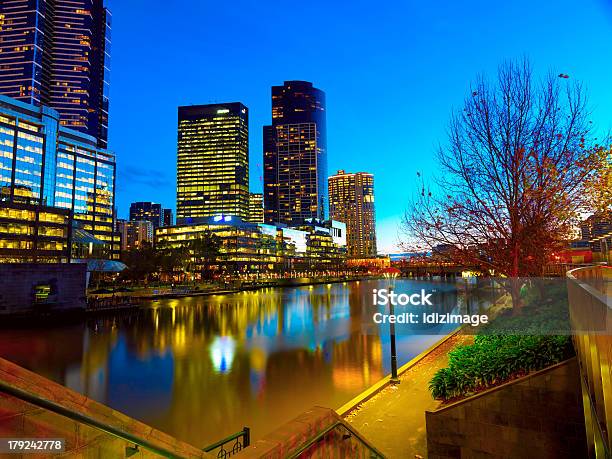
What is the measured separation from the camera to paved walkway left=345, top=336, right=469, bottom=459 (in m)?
9.46

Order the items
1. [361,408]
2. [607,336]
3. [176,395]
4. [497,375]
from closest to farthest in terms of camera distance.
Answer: [607,336] → [497,375] → [361,408] → [176,395]

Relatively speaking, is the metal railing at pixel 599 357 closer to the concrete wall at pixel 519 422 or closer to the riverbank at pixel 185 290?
the concrete wall at pixel 519 422

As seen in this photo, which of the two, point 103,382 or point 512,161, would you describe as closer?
point 512,161

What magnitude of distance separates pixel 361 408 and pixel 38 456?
10.3 meters

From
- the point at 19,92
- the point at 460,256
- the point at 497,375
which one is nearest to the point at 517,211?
the point at 460,256

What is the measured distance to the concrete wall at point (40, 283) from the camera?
39.6 m

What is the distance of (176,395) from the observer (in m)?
18.5

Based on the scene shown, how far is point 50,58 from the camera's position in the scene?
18950 centimetres

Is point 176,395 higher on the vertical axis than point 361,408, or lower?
lower

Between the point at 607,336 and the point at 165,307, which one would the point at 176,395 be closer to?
the point at 607,336

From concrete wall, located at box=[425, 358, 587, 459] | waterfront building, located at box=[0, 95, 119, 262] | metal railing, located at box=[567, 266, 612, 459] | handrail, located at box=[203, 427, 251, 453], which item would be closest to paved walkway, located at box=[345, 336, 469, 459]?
concrete wall, located at box=[425, 358, 587, 459]

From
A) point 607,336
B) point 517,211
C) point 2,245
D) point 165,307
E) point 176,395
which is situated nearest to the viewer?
point 607,336

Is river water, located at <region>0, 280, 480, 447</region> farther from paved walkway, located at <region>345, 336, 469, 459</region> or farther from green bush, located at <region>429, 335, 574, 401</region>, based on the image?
green bush, located at <region>429, 335, 574, 401</region>

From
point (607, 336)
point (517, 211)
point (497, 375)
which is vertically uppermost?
point (517, 211)
